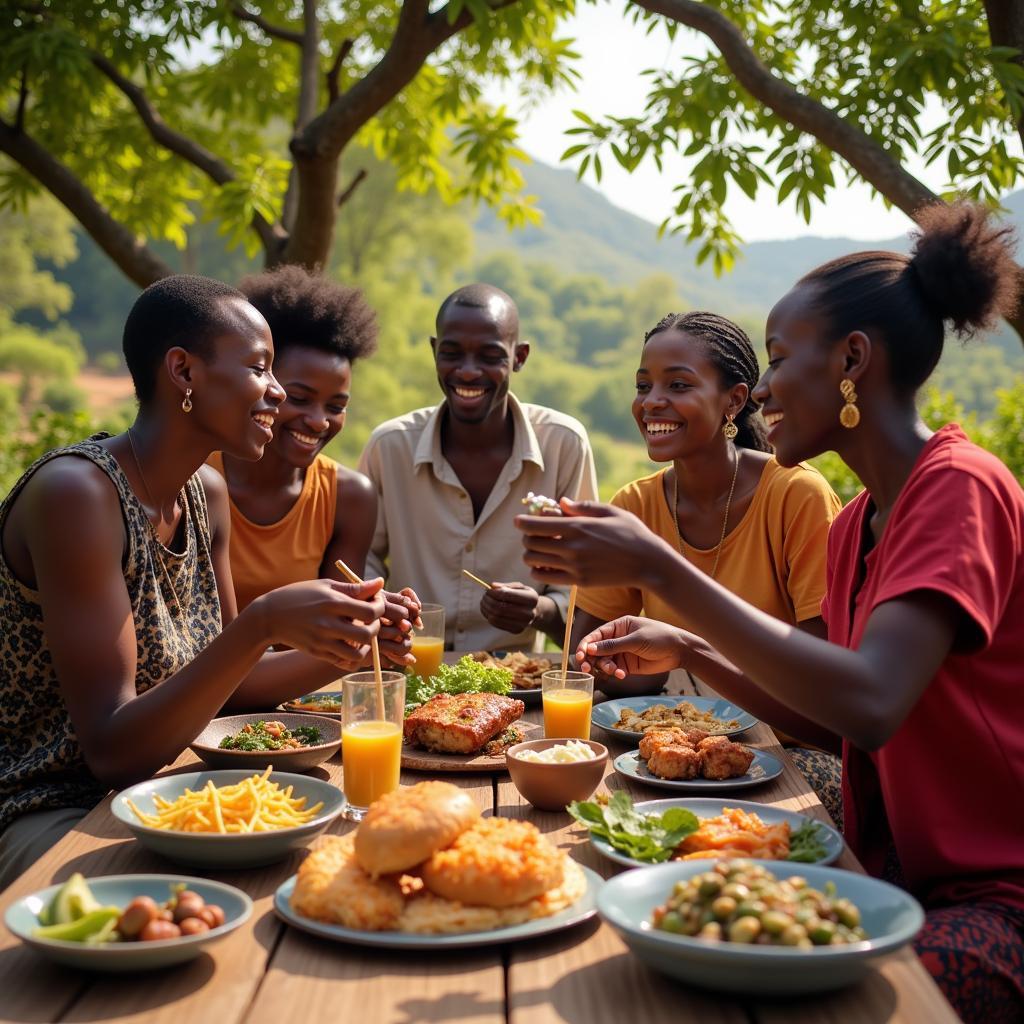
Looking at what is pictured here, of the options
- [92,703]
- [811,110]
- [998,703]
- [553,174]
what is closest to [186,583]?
[92,703]

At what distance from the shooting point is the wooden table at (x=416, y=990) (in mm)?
1683

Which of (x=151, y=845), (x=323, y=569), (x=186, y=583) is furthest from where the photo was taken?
(x=323, y=569)

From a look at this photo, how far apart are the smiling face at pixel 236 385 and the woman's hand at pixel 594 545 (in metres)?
1.16

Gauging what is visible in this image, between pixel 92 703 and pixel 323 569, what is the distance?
1994 millimetres

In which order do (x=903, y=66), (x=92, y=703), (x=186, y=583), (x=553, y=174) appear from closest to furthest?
(x=92, y=703)
(x=186, y=583)
(x=903, y=66)
(x=553, y=174)

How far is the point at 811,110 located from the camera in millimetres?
5207

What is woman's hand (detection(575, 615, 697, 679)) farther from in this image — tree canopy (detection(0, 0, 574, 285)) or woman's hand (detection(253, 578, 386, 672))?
tree canopy (detection(0, 0, 574, 285))

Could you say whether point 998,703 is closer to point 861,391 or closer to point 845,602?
point 845,602

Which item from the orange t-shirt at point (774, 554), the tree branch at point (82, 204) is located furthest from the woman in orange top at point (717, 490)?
the tree branch at point (82, 204)

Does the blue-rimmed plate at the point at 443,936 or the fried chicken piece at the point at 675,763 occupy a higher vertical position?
the blue-rimmed plate at the point at 443,936

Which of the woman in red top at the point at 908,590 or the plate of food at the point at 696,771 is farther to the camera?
the plate of food at the point at 696,771

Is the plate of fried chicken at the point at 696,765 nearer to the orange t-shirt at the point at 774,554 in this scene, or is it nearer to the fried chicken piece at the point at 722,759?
the fried chicken piece at the point at 722,759

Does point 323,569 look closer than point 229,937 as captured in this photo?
No

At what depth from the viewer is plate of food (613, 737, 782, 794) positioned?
2699mm
